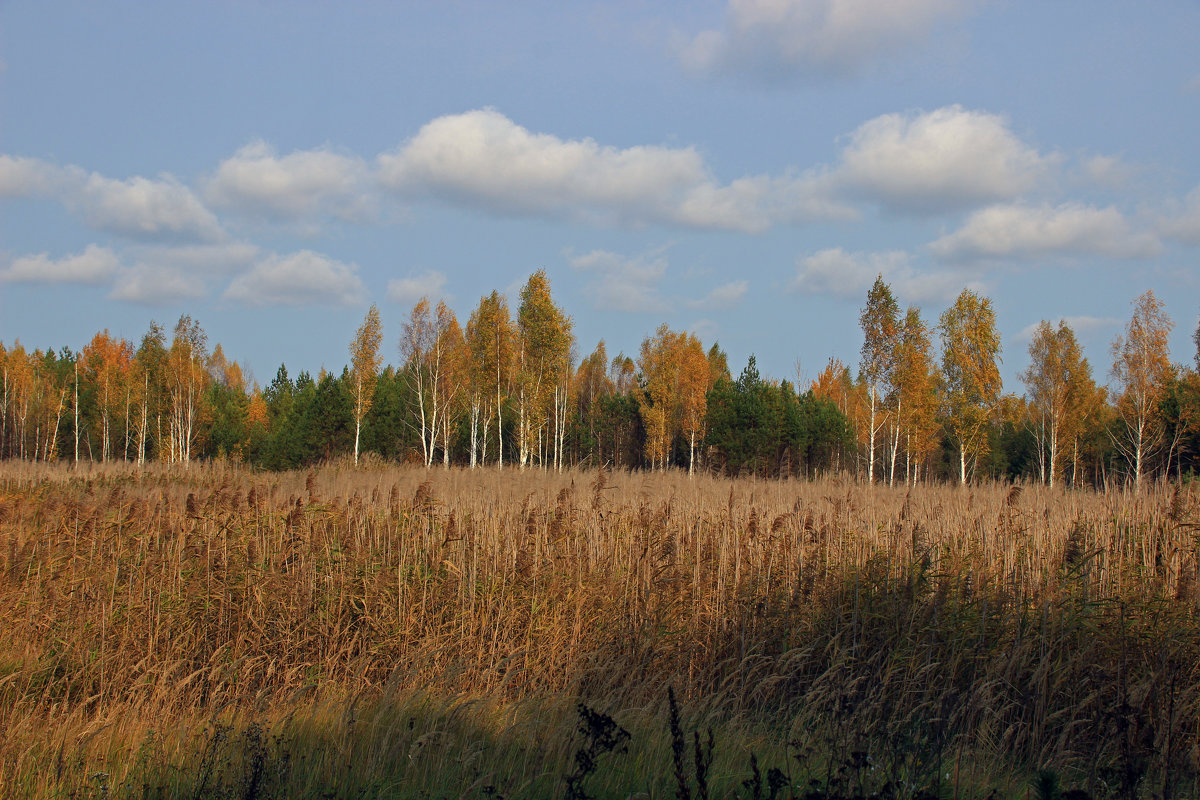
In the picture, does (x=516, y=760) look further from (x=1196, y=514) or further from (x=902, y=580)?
(x=1196, y=514)

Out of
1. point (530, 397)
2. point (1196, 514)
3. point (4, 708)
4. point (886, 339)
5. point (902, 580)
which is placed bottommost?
point (4, 708)

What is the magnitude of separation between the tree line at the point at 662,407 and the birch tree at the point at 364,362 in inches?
3.9

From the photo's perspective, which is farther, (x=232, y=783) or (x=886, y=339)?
(x=886, y=339)

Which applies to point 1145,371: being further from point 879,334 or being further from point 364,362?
point 364,362

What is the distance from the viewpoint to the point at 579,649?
18.5ft

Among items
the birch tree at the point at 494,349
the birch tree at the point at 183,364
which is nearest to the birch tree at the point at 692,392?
the birch tree at the point at 494,349

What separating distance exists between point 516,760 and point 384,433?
1671 inches

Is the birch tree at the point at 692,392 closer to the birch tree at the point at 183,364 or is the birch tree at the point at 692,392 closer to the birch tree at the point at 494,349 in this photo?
the birch tree at the point at 494,349

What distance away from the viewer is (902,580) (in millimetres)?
5832

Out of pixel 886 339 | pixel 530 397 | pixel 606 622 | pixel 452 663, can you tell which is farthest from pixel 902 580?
pixel 530 397

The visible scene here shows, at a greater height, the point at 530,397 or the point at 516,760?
the point at 530,397

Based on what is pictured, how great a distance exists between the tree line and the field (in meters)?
19.0

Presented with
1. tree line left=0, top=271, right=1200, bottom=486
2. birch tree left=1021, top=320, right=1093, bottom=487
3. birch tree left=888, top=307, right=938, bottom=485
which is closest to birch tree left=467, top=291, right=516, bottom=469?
tree line left=0, top=271, right=1200, bottom=486

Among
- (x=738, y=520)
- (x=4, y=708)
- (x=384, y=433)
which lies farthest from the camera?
(x=384, y=433)
